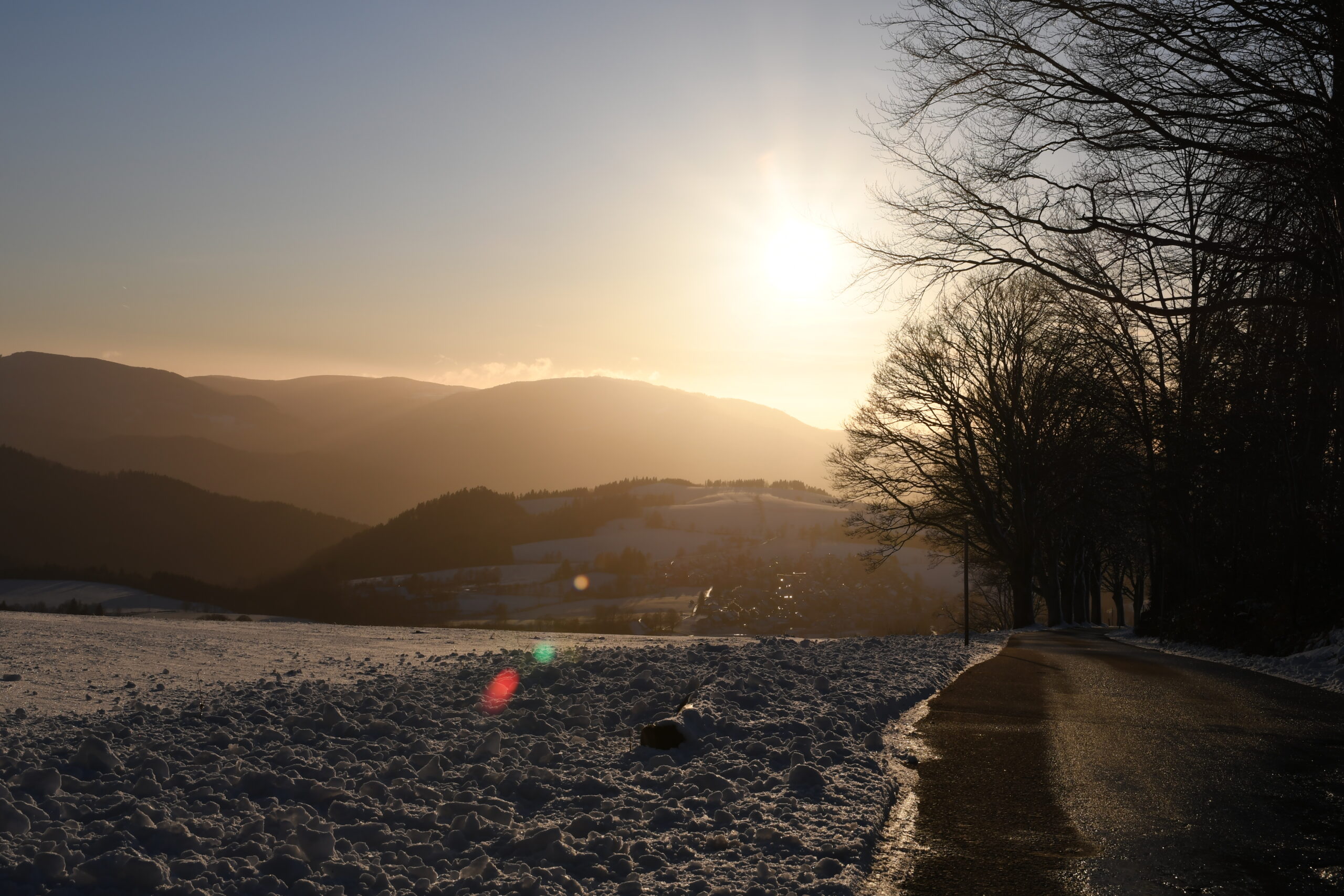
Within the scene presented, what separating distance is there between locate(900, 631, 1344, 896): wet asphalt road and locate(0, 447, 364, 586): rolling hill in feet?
Answer: 528

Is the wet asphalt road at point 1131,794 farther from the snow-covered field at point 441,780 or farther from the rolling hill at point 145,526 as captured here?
the rolling hill at point 145,526

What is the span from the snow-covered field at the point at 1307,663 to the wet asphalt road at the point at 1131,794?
5.26 ft

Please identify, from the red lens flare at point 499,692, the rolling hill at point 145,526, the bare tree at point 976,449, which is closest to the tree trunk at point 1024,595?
the bare tree at point 976,449

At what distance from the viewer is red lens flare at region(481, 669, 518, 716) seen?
7.75 meters

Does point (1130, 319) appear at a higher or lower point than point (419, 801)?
higher

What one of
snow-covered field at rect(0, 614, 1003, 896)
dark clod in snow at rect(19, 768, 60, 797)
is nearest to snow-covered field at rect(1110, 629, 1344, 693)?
snow-covered field at rect(0, 614, 1003, 896)

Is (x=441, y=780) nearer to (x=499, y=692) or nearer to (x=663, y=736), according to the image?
(x=663, y=736)

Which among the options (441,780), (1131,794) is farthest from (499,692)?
(1131,794)

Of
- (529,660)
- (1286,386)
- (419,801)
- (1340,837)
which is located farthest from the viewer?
(1286,386)

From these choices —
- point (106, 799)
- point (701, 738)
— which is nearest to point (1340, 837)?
point (701, 738)

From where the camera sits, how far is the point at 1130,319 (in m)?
15.4

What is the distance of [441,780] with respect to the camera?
5473mm

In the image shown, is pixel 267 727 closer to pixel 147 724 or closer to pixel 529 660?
pixel 147 724

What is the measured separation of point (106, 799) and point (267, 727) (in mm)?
1800
